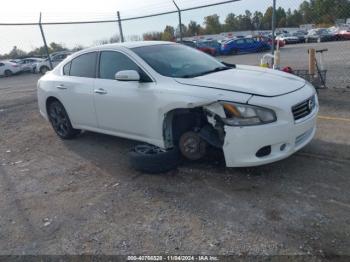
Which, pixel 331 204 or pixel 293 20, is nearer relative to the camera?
pixel 331 204

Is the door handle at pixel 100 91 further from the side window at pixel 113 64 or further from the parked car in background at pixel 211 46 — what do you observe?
the parked car in background at pixel 211 46

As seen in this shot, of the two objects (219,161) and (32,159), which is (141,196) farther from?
(32,159)

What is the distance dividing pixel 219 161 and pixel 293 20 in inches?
2738

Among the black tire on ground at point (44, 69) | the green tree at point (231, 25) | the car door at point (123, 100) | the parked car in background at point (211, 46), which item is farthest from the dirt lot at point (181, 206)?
the green tree at point (231, 25)

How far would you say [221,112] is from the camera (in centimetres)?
392

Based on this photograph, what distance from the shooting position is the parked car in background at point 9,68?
30.0 m

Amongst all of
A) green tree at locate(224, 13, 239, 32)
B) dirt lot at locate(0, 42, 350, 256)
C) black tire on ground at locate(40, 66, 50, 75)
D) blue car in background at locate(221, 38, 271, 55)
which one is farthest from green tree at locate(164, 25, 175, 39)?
green tree at locate(224, 13, 239, 32)

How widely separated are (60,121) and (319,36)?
132 ft

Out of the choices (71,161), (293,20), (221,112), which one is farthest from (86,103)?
(293,20)

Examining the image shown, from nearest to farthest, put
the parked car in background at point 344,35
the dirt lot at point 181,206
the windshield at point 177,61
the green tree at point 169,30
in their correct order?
the dirt lot at point 181,206, the windshield at point 177,61, the green tree at point 169,30, the parked car in background at point 344,35

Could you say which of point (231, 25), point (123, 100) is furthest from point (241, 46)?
point (231, 25)

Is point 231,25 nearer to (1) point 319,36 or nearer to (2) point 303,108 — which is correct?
(1) point 319,36

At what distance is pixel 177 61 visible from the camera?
4910mm

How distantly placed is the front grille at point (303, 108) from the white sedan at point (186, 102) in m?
0.01
